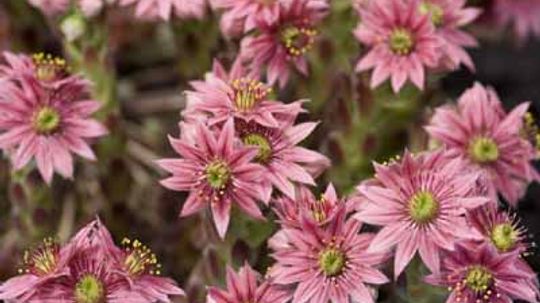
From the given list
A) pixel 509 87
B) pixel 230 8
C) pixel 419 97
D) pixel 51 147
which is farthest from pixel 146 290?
pixel 509 87

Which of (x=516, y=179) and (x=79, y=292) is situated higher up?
(x=516, y=179)

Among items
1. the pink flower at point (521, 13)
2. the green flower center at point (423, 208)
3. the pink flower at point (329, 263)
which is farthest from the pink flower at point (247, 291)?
the pink flower at point (521, 13)

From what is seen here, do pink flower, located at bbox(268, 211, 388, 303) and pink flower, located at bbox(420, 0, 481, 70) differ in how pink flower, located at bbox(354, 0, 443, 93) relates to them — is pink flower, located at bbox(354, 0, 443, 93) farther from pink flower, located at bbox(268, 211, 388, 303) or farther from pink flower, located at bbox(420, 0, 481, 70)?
pink flower, located at bbox(268, 211, 388, 303)

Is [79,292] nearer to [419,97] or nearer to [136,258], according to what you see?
[136,258]

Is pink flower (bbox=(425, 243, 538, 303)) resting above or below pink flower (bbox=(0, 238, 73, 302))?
above

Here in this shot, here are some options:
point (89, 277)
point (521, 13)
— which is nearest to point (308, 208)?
point (89, 277)

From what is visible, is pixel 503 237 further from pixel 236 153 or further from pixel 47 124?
pixel 47 124

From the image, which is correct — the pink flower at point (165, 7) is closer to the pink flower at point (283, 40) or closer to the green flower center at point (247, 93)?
the pink flower at point (283, 40)

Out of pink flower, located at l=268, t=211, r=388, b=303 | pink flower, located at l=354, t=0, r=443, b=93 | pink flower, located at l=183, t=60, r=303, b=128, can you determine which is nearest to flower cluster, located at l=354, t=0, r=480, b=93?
pink flower, located at l=354, t=0, r=443, b=93
